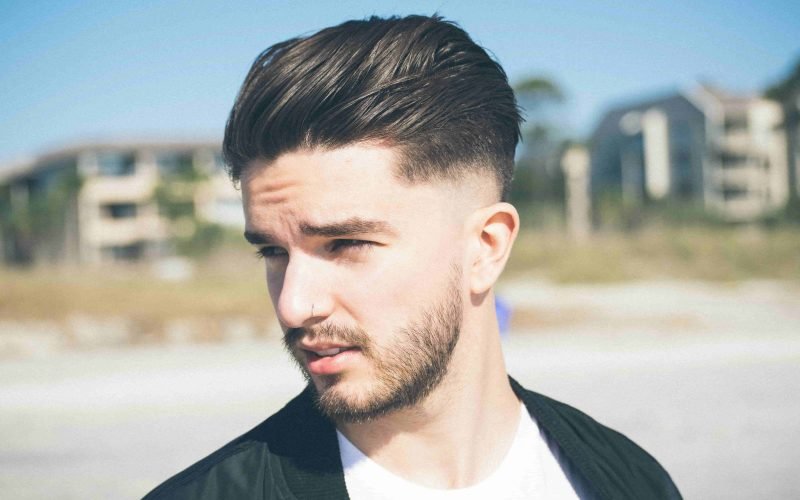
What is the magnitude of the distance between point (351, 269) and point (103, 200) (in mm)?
50700

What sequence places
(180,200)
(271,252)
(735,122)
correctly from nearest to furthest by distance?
1. (271,252)
2. (180,200)
3. (735,122)

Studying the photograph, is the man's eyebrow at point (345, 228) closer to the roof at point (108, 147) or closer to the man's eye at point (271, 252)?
the man's eye at point (271, 252)

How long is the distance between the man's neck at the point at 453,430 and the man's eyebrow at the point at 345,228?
0.41m

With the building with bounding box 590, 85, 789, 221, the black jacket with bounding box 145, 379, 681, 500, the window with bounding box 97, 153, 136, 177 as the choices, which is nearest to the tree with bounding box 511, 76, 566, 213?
the building with bounding box 590, 85, 789, 221

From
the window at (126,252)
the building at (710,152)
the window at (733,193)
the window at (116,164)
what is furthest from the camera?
the window at (733,193)

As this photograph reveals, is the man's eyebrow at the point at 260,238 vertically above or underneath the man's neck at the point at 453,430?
above

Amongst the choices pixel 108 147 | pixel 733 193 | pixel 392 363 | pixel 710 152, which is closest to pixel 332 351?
pixel 392 363

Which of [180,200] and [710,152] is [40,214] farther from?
[710,152]

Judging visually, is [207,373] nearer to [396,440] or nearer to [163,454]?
[163,454]

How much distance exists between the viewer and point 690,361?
11.5 metres

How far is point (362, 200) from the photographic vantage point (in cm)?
161

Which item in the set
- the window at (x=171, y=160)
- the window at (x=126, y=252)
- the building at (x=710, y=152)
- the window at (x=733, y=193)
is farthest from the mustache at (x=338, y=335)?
the window at (x=733, y=193)

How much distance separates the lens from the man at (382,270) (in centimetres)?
161

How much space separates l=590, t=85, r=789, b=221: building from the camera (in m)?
50.4
